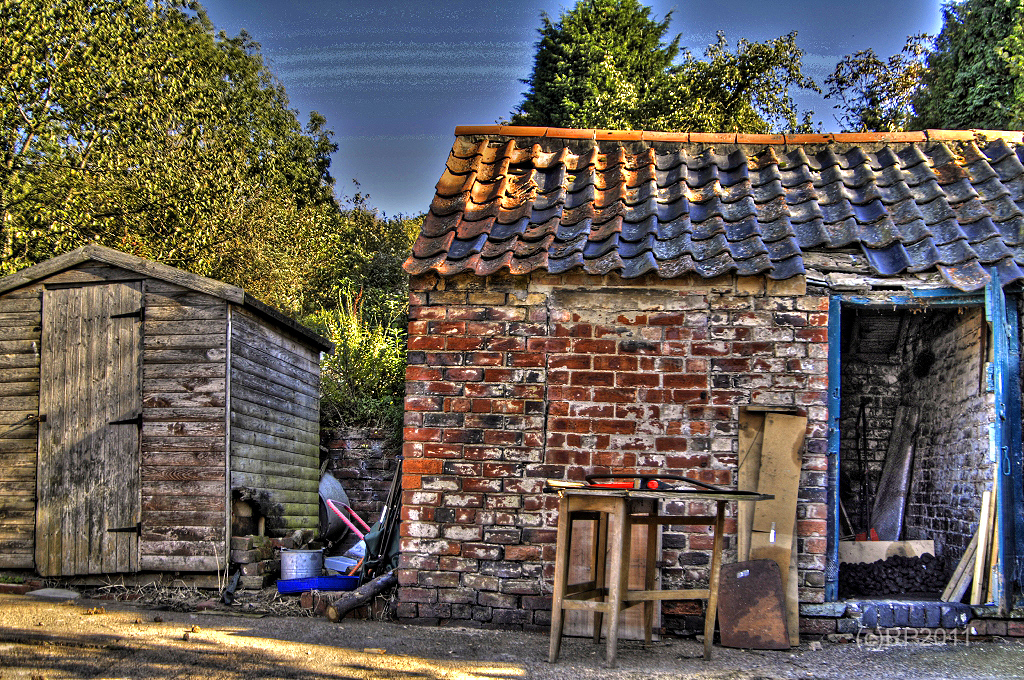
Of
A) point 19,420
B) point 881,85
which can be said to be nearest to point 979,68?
point 881,85

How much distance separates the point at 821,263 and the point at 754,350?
0.77 m

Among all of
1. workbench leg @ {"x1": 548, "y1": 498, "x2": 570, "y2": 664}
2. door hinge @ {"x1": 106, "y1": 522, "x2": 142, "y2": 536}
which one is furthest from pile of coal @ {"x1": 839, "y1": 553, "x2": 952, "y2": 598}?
door hinge @ {"x1": 106, "y1": 522, "x2": 142, "y2": 536}

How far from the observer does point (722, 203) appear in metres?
5.72

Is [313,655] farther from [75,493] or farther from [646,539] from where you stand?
[75,493]

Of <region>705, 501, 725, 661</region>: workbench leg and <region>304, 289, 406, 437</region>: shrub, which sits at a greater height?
<region>304, 289, 406, 437</region>: shrub

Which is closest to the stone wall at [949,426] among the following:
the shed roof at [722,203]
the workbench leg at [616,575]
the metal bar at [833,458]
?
the shed roof at [722,203]

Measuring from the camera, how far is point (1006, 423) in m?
5.15

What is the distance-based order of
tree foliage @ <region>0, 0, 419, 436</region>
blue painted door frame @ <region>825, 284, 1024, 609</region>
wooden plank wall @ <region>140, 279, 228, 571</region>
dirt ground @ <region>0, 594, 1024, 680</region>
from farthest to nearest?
tree foliage @ <region>0, 0, 419, 436</region> < wooden plank wall @ <region>140, 279, 228, 571</region> < blue painted door frame @ <region>825, 284, 1024, 609</region> < dirt ground @ <region>0, 594, 1024, 680</region>

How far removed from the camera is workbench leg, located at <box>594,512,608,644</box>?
15.6 ft

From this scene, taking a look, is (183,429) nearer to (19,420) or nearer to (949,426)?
(19,420)

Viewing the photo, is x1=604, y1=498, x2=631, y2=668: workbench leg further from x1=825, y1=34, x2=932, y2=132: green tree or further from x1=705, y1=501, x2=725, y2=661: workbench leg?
x1=825, y1=34, x2=932, y2=132: green tree

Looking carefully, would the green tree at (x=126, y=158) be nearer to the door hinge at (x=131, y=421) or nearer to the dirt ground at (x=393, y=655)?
the door hinge at (x=131, y=421)

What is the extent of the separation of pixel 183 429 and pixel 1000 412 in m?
6.43

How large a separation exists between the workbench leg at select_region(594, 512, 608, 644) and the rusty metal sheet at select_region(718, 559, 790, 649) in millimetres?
760
